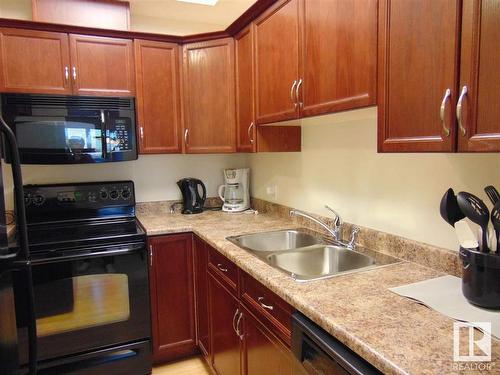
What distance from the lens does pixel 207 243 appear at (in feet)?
6.70

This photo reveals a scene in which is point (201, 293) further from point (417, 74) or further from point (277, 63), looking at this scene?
point (417, 74)

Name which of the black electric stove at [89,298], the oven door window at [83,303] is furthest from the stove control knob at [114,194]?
the oven door window at [83,303]

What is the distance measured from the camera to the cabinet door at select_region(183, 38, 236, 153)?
2.49 metres

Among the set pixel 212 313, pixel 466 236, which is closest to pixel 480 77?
pixel 466 236

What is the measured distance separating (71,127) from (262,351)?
177 cm

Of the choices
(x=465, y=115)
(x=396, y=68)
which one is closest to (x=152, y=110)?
(x=396, y=68)

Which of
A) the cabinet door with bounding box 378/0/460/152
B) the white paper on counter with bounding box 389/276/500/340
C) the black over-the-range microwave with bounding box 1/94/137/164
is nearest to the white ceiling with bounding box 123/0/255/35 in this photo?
the black over-the-range microwave with bounding box 1/94/137/164

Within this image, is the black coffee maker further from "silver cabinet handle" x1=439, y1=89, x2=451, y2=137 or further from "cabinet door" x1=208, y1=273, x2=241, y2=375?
"silver cabinet handle" x1=439, y1=89, x2=451, y2=137

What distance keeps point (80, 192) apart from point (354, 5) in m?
2.09

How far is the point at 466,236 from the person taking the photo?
107 centimetres

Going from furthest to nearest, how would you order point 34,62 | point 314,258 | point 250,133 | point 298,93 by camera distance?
point 250,133 < point 34,62 < point 314,258 < point 298,93

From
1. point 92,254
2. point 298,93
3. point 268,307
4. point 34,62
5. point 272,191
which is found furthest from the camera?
point 272,191

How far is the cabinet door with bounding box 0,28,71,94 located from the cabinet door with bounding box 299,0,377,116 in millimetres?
1582

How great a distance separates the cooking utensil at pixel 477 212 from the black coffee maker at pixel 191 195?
1.98 meters
